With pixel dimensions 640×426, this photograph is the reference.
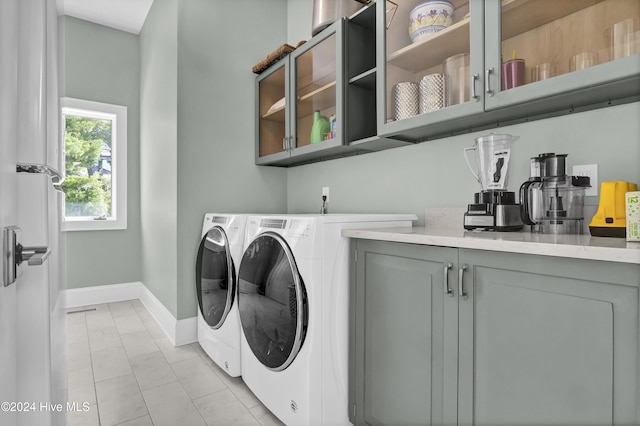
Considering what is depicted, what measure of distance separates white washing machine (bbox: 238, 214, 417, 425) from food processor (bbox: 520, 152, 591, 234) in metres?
0.69

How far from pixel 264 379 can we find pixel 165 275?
1.59 metres

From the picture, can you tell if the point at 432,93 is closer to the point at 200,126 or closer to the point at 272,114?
the point at 272,114

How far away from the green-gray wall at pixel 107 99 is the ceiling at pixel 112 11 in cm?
10

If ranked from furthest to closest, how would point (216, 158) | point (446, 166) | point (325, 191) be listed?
point (216, 158), point (325, 191), point (446, 166)

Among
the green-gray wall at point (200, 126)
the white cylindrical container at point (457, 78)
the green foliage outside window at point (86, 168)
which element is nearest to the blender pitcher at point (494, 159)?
the white cylindrical container at point (457, 78)

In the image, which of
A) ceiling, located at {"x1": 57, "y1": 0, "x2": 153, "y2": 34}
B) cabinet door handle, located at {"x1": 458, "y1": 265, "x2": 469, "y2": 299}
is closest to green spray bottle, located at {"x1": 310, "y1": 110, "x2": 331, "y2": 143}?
cabinet door handle, located at {"x1": 458, "y1": 265, "x2": 469, "y2": 299}

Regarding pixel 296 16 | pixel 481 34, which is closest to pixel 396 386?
pixel 481 34

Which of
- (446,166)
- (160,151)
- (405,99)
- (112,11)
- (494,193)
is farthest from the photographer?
(112,11)

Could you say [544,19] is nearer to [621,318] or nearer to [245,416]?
[621,318]

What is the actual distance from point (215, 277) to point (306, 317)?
3.37 feet

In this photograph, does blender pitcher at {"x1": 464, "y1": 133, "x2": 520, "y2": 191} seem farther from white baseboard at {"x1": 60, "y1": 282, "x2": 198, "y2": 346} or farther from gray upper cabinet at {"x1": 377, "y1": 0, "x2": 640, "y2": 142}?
white baseboard at {"x1": 60, "y1": 282, "x2": 198, "y2": 346}

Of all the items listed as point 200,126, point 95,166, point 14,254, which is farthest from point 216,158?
point 14,254

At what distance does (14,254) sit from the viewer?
0.57 m

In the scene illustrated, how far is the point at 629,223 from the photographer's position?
0.99 meters
